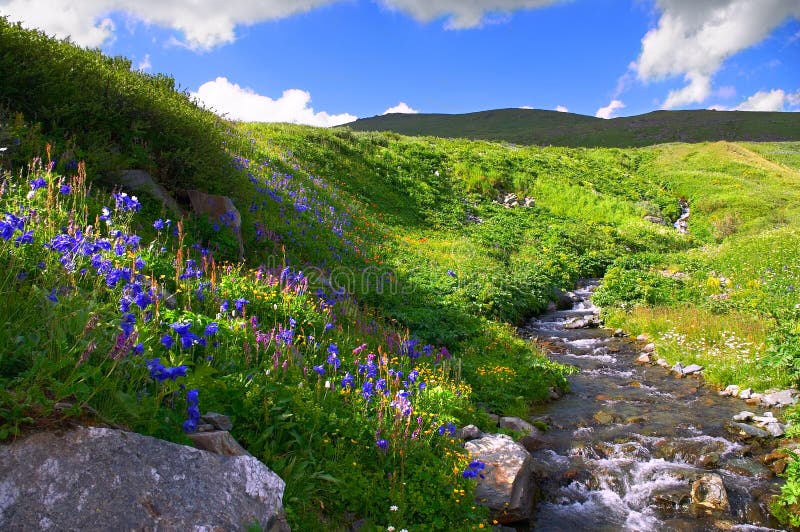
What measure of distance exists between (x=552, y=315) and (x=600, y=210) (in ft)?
56.5

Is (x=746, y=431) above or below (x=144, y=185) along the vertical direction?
below

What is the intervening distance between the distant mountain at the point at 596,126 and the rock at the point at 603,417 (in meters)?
85.9

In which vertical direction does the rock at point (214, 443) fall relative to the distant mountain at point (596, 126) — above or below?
below

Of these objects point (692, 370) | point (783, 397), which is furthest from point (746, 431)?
point (692, 370)

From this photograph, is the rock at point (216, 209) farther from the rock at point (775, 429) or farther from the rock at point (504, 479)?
the rock at point (775, 429)

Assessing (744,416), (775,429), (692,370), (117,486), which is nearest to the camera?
(117,486)

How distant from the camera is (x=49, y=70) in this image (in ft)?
27.4

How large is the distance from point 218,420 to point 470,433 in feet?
12.1

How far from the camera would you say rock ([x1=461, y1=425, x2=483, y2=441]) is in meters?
6.45

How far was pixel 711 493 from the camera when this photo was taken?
19.9 feet

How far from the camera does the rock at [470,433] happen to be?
6448mm

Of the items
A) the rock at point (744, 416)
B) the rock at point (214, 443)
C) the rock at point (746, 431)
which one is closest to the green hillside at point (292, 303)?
the rock at point (214, 443)

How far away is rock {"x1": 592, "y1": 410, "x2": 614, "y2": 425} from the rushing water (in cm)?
2

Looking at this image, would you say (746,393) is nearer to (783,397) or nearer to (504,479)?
(783,397)
